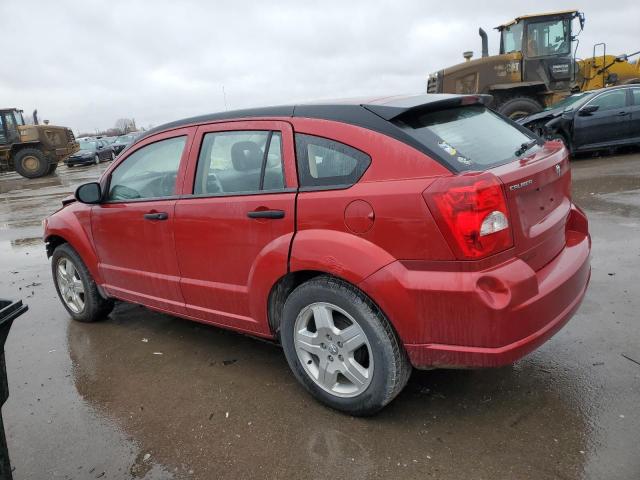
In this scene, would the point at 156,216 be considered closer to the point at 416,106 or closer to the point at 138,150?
the point at 138,150

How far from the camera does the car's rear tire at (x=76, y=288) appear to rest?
4.29 meters

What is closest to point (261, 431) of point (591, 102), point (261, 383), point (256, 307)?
point (261, 383)

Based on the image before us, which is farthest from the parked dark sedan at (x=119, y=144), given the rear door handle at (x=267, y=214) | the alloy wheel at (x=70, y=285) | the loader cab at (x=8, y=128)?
the rear door handle at (x=267, y=214)

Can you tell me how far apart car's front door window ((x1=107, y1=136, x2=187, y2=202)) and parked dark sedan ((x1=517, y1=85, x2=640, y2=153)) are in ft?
32.7

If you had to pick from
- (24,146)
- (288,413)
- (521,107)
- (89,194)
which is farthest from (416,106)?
(24,146)

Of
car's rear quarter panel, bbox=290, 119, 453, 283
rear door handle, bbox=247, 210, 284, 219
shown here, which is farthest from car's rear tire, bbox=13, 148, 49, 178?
car's rear quarter panel, bbox=290, 119, 453, 283

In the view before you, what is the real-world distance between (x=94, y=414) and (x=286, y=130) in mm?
1993

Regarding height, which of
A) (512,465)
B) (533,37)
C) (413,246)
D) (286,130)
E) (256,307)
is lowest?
(512,465)

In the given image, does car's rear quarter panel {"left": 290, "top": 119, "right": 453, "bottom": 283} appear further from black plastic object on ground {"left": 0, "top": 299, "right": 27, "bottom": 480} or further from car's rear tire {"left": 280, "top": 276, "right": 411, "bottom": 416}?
black plastic object on ground {"left": 0, "top": 299, "right": 27, "bottom": 480}

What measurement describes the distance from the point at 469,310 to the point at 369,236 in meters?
0.56

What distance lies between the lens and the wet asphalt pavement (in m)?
2.36

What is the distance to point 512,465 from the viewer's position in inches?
89.4

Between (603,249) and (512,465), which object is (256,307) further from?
(603,249)

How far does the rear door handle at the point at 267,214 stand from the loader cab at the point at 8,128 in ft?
82.7
